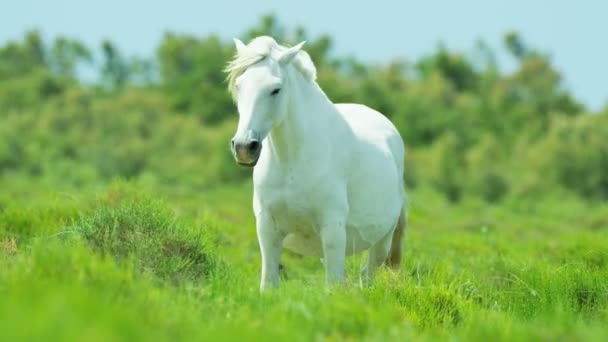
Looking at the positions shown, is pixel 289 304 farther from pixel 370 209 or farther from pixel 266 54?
pixel 370 209

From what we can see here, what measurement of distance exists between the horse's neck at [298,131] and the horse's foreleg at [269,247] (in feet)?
1.51

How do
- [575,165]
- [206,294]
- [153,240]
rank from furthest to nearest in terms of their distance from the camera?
[575,165]
[153,240]
[206,294]

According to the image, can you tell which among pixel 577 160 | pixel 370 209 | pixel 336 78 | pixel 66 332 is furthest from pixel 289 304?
pixel 336 78

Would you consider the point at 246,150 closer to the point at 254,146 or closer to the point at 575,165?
the point at 254,146

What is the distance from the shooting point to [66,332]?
3.24 meters

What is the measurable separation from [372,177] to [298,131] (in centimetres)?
93

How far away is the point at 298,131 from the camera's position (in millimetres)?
6336

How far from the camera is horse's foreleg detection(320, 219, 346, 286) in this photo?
20.8ft

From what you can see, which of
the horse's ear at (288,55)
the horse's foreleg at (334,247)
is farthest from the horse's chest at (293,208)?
the horse's ear at (288,55)

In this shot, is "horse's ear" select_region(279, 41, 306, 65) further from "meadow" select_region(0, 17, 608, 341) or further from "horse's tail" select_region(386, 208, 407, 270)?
"horse's tail" select_region(386, 208, 407, 270)

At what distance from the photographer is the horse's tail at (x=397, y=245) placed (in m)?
8.10

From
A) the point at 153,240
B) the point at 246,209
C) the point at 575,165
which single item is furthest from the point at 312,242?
the point at 575,165

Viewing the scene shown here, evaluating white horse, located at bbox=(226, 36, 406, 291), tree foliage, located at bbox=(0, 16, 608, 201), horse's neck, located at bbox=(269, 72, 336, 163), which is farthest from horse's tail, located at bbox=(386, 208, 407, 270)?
tree foliage, located at bbox=(0, 16, 608, 201)

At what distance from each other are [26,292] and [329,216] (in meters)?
2.77
